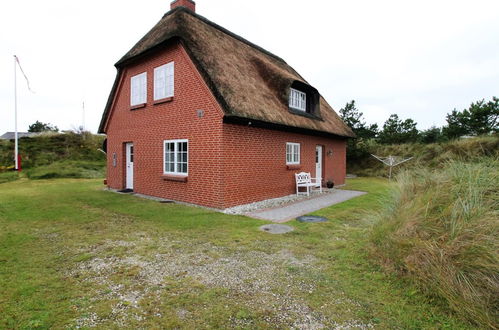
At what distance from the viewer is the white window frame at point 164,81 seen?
9883mm

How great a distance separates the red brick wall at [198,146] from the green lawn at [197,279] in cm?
242

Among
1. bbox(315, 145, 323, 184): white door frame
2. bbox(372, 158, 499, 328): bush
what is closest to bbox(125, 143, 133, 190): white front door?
bbox(315, 145, 323, 184): white door frame

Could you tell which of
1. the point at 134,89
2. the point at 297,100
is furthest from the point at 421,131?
the point at 134,89

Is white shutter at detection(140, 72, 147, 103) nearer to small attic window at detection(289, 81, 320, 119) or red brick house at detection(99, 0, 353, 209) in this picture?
red brick house at detection(99, 0, 353, 209)

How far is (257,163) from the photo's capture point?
9.60 m

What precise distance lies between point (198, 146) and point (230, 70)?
10.4 ft

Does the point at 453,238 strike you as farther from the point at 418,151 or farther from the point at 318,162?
the point at 418,151

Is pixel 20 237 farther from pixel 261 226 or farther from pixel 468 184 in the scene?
pixel 468 184

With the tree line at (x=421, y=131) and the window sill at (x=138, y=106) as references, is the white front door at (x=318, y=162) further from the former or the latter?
the tree line at (x=421, y=131)

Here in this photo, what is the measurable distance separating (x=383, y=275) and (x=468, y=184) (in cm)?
210

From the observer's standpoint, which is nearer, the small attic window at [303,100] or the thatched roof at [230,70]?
the thatched roof at [230,70]

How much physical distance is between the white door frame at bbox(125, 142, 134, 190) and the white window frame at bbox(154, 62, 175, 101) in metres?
3.36

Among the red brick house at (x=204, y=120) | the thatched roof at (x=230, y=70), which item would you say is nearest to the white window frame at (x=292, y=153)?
the red brick house at (x=204, y=120)

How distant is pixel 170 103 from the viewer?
9.95 m
